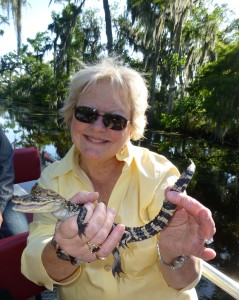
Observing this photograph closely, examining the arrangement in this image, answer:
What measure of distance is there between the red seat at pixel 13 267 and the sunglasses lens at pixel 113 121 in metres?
1.09

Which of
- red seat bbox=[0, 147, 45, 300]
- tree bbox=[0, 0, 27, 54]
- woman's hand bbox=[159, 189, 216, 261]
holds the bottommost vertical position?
red seat bbox=[0, 147, 45, 300]

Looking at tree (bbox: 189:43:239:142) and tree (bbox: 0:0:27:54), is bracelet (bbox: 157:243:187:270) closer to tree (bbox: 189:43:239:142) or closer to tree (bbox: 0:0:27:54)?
tree (bbox: 0:0:27:54)

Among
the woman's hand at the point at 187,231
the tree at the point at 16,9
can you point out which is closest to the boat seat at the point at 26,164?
the woman's hand at the point at 187,231

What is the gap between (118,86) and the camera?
7.74ft

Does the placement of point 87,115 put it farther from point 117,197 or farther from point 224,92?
point 224,92

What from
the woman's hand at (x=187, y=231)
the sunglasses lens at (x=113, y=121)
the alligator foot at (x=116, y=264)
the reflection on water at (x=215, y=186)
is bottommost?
the reflection on water at (x=215, y=186)

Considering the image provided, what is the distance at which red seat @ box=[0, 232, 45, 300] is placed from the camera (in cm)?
224

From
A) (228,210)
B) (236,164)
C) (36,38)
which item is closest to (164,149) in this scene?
(236,164)

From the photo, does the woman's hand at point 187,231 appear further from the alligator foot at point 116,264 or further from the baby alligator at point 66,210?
the alligator foot at point 116,264

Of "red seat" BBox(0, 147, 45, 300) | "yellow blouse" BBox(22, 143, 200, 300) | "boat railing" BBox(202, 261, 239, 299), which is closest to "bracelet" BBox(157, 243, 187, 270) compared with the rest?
"yellow blouse" BBox(22, 143, 200, 300)

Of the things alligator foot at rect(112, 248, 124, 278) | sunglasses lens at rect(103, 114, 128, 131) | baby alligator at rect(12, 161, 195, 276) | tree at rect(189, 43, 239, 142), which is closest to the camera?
baby alligator at rect(12, 161, 195, 276)

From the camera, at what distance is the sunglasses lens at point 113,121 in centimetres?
231

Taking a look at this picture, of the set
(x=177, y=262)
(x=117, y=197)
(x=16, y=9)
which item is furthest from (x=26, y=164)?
(x=16, y=9)

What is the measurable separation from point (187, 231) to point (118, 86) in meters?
1.18
